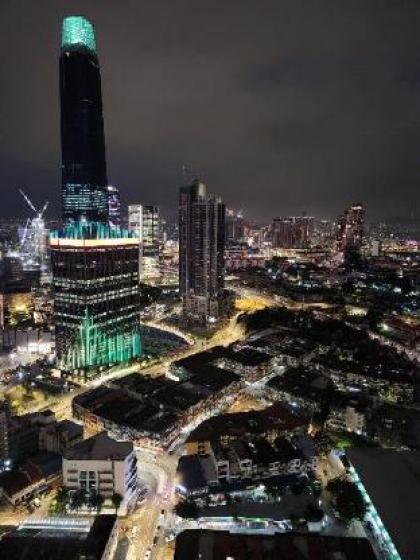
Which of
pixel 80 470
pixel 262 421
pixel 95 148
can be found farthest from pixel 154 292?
pixel 80 470

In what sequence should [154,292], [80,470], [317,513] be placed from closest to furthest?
[317,513] < [80,470] < [154,292]

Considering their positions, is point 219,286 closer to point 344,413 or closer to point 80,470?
point 344,413

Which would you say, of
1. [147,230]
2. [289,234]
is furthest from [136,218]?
[289,234]

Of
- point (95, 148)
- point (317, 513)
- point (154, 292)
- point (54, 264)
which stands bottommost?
point (317, 513)

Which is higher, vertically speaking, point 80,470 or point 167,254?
point 167,254

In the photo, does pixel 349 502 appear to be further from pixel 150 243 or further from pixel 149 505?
pixel 150 243

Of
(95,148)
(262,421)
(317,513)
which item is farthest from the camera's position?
(95,148)

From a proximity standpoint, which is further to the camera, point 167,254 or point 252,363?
point 167,254

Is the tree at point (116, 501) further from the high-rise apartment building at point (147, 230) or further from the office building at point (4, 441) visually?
the high-rise apartment building at point (147, 230)
